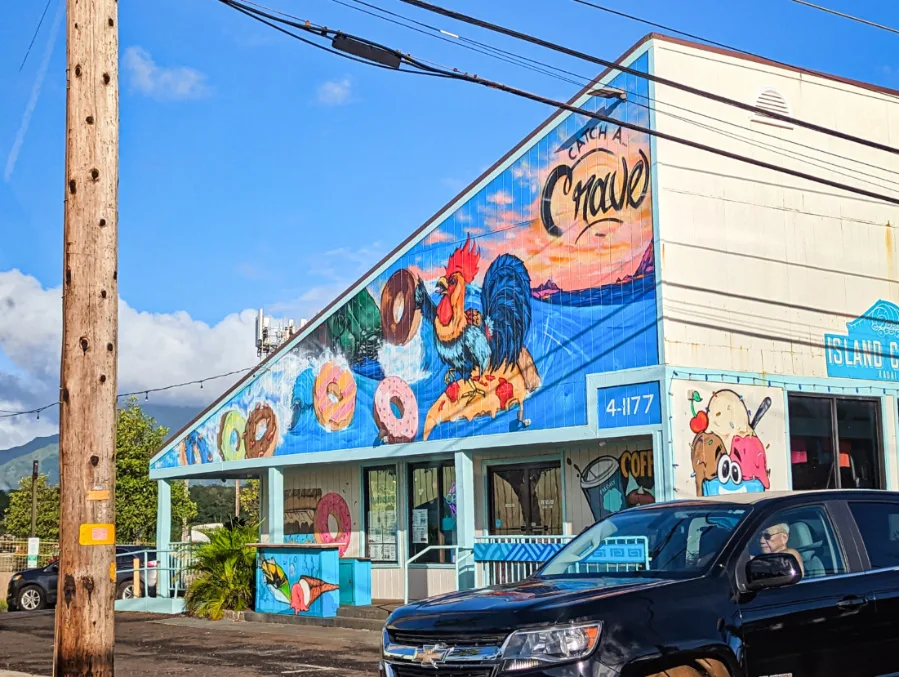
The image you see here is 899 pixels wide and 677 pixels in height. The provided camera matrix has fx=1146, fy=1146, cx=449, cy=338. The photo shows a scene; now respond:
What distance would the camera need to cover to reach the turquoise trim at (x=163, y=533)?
2527cm

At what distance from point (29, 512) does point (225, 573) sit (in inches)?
2049

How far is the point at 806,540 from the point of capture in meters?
6.91

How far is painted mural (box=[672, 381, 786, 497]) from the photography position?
15602mm

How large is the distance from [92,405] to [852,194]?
1435 centimetres

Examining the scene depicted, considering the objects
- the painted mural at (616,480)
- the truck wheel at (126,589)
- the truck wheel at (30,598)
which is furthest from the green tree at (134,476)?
the painted mural at (616,480)

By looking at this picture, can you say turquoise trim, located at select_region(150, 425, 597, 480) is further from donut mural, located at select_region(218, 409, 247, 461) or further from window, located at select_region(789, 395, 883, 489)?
window, located at select_region(789, 395, 883, 489)

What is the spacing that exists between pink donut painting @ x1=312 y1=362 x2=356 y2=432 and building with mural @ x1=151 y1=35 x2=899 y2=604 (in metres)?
0.25

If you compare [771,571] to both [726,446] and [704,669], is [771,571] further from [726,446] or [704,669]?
[726,446]

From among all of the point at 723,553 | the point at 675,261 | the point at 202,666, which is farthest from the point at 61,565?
the point at 675,261

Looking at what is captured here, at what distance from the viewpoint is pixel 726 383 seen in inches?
637

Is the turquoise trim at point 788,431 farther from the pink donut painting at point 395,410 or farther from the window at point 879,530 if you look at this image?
the window at point 879,530

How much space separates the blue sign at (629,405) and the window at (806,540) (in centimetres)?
864

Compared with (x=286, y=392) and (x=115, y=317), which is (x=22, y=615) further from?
(x=115, y=317)

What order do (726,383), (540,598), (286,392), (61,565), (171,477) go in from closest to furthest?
(540,598)
(61,565)
(726,383)
(286,392)
(171,477)
